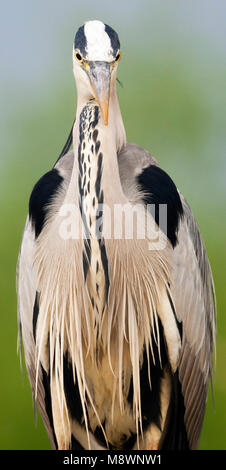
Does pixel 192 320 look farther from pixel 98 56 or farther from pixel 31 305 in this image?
pixel 98 56

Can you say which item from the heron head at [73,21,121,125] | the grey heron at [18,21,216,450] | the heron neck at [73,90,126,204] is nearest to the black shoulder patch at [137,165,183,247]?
the grey heron at [18,21,216,450]

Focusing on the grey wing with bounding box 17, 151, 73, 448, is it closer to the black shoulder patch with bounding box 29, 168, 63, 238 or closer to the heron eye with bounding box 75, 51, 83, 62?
the black shoulder patch with bounding box 29, 168, 63, 238

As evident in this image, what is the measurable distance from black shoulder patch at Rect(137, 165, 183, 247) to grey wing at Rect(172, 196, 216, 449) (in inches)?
Result: 1.5

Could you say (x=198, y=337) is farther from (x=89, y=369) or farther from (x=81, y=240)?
(x=81, y=240)

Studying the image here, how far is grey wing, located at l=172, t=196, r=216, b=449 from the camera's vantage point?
73.9 inches

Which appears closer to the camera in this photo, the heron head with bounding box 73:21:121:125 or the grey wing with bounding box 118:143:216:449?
the heron head with bounding box 73:21:121:125

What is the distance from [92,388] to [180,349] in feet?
0.79

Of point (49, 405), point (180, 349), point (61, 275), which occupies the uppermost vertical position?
point (61, 275)

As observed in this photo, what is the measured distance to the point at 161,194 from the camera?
185cm

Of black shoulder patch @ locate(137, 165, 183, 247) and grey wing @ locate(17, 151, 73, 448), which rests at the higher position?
black shoulder patch @ locate(137, 165, 183, 247)

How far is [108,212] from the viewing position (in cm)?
166

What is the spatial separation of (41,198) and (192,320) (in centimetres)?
49

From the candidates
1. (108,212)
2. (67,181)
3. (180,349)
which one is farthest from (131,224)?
(180,349)

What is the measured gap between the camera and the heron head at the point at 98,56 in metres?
1.62
